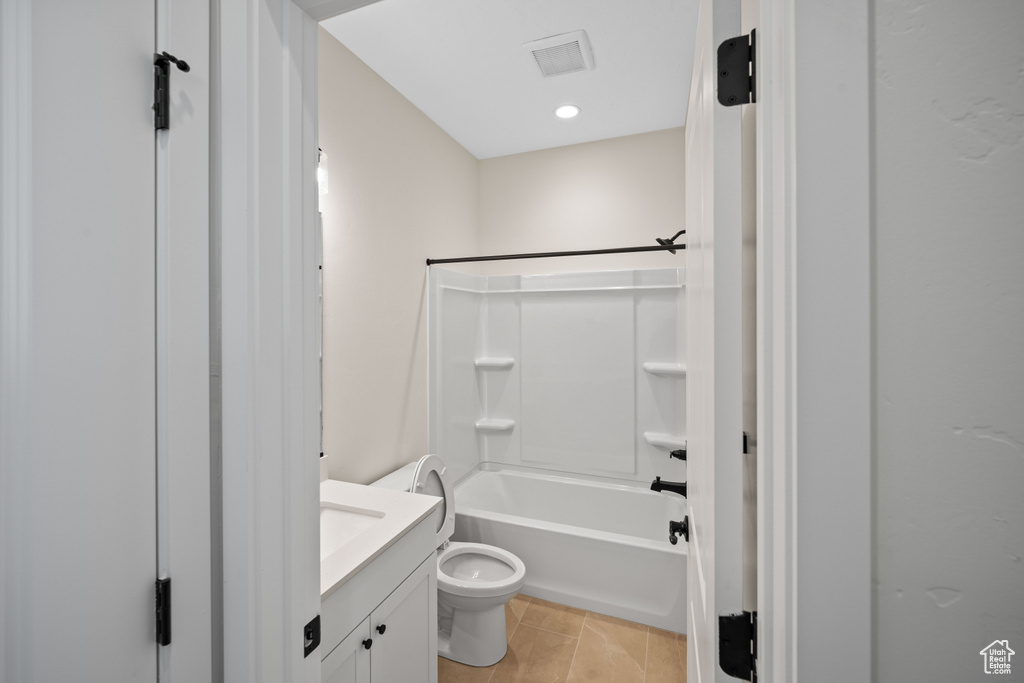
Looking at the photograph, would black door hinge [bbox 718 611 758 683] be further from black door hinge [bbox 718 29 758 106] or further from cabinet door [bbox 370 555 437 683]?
cabinet door [bbox 370 555 437 683]

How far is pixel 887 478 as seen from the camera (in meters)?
0.41

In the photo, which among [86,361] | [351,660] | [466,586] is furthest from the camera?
[466,586]

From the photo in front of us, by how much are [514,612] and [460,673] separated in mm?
454

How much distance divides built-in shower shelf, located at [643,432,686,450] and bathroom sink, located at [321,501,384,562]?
1.80 m

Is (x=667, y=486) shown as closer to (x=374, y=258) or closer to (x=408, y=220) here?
(x=374, y=258)

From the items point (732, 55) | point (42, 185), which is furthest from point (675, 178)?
point (42, 185)

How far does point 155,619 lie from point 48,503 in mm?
241

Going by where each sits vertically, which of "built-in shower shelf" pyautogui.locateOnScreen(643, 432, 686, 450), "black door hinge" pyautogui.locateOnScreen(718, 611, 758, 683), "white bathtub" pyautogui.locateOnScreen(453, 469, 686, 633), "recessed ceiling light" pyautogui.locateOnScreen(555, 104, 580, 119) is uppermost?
"recessed ceiling light" pyautogui.locateOnScreen(555, 104, 580, 119)

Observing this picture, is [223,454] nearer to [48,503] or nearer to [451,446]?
[48,503]

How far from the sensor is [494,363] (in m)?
3.00

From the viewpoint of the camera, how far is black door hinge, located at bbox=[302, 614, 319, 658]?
0.76m

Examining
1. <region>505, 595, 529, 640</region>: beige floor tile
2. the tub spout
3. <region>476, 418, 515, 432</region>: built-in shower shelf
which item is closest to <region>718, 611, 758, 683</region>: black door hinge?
the tub spout

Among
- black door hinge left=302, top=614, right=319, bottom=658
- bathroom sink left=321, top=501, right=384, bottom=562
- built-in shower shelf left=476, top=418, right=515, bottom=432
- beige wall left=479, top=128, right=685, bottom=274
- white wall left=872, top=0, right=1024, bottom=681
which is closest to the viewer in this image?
white wall left=872, top=0, right=1024, bottom=681

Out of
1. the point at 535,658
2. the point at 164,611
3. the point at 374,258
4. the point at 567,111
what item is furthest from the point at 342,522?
the point at 567,111
